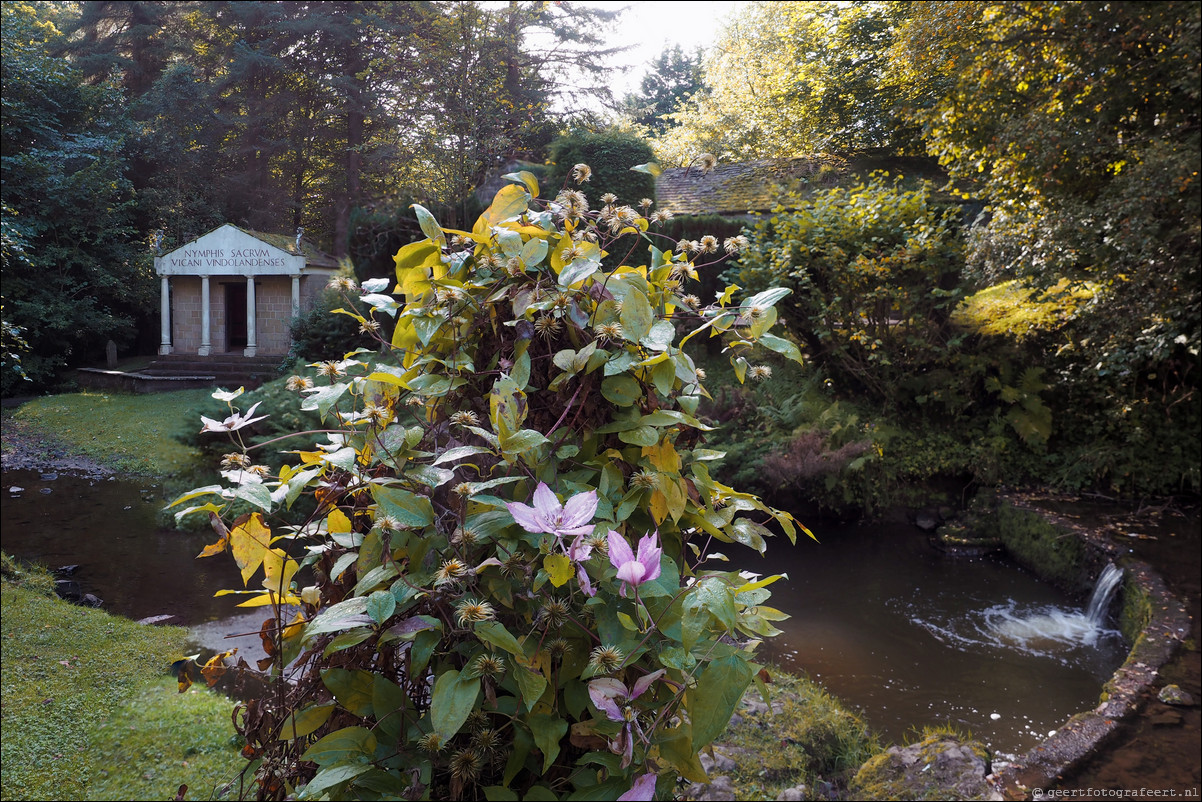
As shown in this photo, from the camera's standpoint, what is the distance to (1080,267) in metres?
7.20

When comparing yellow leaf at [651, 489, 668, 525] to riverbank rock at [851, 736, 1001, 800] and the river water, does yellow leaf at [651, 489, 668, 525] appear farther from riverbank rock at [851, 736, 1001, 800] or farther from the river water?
the river water

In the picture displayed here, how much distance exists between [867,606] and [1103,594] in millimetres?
1901

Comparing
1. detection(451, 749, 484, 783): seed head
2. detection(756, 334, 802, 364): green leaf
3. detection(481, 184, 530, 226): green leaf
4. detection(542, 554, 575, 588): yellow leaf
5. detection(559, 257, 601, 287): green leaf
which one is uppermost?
detection(481, 184, 530, 226): green leaf

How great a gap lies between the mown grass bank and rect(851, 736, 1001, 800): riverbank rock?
9.39 ft

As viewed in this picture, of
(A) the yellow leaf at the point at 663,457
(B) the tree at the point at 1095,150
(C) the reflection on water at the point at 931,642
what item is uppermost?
(B) the tree at the point at 1095,150

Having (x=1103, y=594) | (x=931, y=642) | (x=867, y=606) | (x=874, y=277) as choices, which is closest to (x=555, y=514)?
(x=931, y=642)

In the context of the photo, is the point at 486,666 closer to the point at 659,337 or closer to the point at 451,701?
the point at 451,701

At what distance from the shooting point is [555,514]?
27.3 inches

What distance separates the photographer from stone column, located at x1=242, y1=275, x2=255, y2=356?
5.00 m

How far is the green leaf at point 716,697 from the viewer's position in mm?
703

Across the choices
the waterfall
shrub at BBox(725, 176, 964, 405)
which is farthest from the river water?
shrub at BBox(725, 176, 964, 405)

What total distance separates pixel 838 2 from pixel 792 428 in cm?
1239

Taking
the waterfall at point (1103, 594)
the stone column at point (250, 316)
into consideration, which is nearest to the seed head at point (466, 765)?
the stone column at point (250, 316)

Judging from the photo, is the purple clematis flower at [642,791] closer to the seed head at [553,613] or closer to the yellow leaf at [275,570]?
the seed head at [553,613]
